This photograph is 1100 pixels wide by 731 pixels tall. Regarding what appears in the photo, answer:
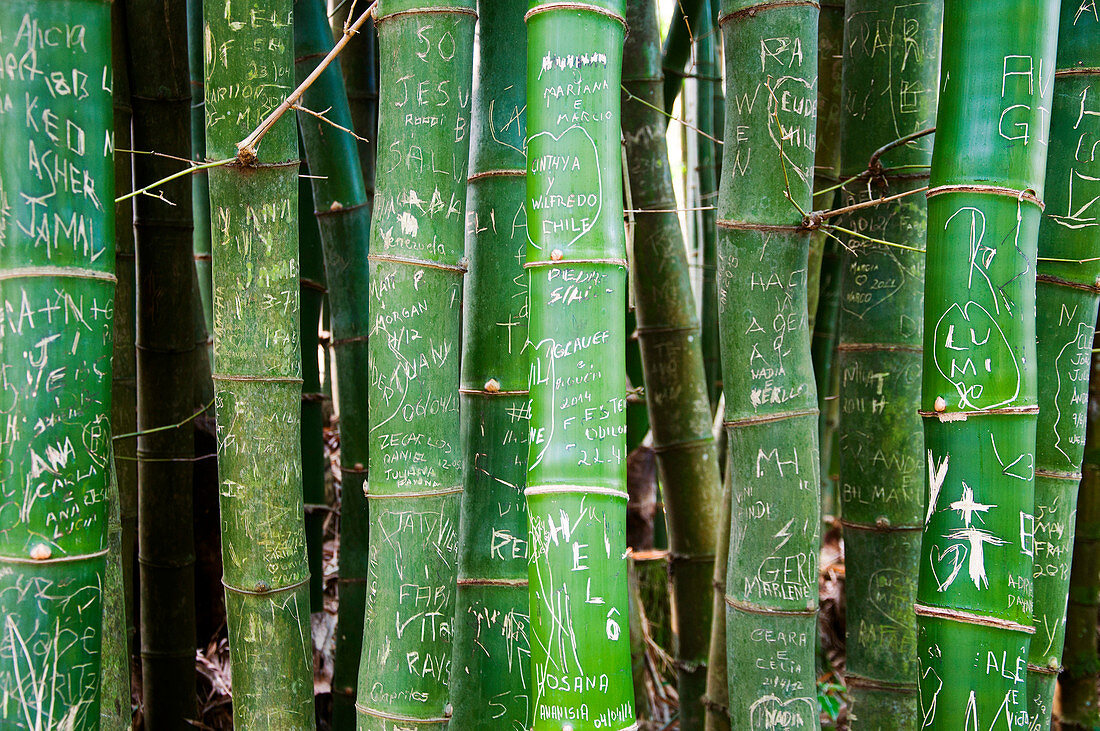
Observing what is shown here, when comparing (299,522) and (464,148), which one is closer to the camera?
(464,148)

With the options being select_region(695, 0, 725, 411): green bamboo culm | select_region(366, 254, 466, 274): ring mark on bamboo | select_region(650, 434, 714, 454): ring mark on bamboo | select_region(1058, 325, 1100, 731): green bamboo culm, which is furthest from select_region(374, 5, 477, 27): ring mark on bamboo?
select_region(1058, 325, 1100, 731): green bamboo culm

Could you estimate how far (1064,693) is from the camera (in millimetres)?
3109

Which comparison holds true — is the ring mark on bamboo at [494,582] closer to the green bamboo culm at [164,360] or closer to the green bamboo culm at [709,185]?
the green bamboo culm at [164,360]

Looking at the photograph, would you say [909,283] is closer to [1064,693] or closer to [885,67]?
[885,67]

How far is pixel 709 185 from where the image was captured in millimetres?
3523

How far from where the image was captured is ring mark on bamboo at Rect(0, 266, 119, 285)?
1343 mm

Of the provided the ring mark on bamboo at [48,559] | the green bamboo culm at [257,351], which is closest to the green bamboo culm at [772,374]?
the green bamboo culm at [257,351]

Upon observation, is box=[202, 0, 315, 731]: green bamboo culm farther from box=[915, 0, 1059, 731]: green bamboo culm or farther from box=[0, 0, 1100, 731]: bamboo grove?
box=[915, 0, 1059, 731]: green bamboo culm

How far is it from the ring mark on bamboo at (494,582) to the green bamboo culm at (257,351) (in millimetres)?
307

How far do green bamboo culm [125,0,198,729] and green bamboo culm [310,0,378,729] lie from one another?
45cm

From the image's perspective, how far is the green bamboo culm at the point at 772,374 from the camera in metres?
1.64

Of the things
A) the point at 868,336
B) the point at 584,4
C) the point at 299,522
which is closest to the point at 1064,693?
the point at 868,336

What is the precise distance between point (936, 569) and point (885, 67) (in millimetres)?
1096

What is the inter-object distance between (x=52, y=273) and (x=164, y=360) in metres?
1.23
